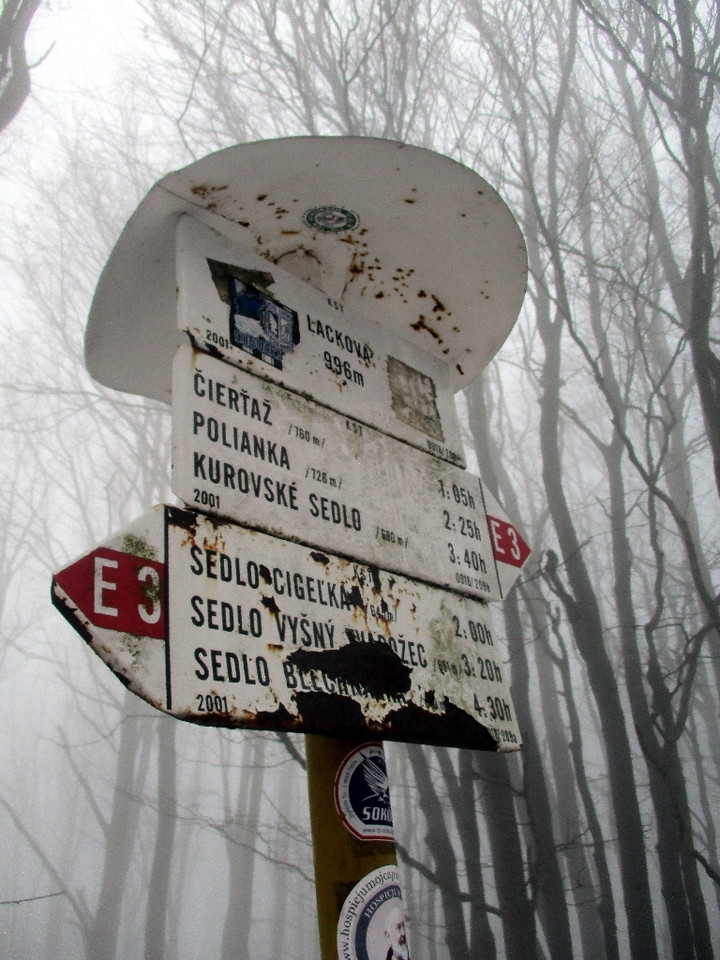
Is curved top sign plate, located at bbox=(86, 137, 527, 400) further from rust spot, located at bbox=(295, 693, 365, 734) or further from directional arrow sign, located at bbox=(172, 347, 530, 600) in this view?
rust spot, located at bbox=(295, 693, 365, 734)

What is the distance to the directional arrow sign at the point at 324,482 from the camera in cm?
140

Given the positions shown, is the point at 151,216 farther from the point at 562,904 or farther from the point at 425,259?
the point at 562,904

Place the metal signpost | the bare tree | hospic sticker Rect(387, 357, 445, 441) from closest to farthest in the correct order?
the metal signpost < hospic sticker Rect(387, 357, 445, 441) < the bare tree

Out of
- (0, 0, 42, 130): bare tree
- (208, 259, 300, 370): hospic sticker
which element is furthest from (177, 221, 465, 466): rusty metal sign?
(0, 0, 42, 130): bare tree

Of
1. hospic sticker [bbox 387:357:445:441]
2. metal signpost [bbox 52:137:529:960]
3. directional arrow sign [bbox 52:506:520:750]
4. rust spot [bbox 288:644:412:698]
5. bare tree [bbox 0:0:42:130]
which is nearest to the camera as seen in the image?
directional arrow sign [bbox 52:506:520:750]

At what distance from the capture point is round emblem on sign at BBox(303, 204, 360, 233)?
179 centimetres

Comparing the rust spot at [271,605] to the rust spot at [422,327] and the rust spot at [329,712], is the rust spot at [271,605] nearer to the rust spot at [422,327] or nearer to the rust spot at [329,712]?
the rust spot at [329,712]

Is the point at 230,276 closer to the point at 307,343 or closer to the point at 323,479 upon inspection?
the point at 307,343

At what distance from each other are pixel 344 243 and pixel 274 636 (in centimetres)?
107

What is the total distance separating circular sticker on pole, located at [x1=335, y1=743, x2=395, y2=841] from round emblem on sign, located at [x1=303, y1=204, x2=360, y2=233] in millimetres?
1233

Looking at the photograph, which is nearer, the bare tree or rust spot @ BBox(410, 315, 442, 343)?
rust spot @ BBox(410, 315, 442, 343)

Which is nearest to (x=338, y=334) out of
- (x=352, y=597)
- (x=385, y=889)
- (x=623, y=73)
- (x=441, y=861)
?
(x=352, y=597)

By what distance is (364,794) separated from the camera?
1.55 m

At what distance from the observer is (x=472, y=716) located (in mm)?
1583
